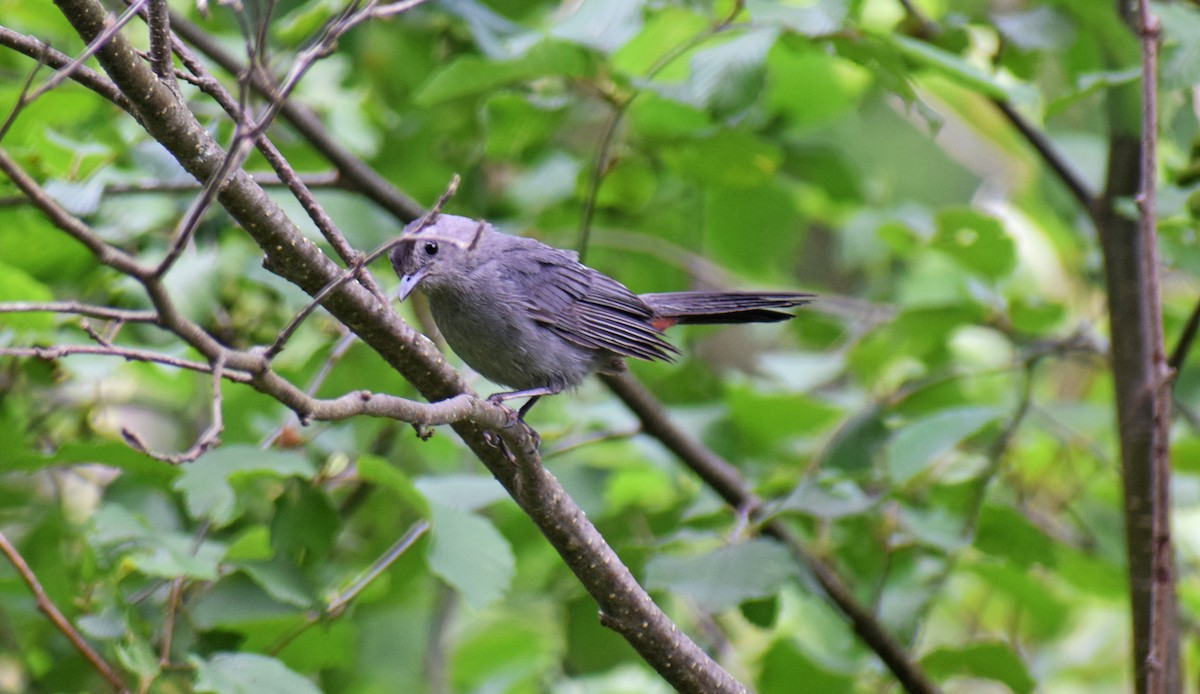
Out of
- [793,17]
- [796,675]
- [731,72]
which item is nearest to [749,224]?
[731,72]

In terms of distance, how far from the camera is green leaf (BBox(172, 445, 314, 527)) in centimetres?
284

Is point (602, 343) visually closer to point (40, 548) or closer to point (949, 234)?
point (949, 234)

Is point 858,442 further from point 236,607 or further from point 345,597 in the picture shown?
point 236,607

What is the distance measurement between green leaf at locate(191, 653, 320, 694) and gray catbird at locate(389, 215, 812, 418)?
1141 mm

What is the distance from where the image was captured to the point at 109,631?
2688mm

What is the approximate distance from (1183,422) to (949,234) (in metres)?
2.13

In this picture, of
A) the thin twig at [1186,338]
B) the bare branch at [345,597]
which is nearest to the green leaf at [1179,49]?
the thin twig at [1186,338]

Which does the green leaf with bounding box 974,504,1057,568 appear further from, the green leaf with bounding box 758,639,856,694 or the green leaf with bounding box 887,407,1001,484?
the green leaf with bounding box 758,639,856,694

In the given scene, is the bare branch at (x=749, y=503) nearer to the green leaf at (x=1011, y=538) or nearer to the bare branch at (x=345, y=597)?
A: the green leaf at (x=1011, y=538)

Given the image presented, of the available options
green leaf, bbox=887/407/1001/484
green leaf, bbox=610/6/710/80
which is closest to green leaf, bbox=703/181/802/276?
green leaf, bbox=610/6/710/80

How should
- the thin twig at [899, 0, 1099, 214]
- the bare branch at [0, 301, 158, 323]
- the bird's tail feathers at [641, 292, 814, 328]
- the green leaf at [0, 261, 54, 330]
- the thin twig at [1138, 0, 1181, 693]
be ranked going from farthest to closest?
1. the thin twig at [899, 0, 1099, 214]
2. the bird's tail feathers at [641, 292, 814, 328]
3. the green leaf at [0, 261, 54, 330]
4. the thin twig at [1138, 0, 1181, 693]
5. the bare branch at [0, 301, 158, 323]

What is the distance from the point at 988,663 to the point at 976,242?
145 centimetres

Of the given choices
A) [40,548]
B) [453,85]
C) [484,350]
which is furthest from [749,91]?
[40,548]

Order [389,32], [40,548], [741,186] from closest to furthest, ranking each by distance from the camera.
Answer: [40,548] → [741,186] → [389,32]
